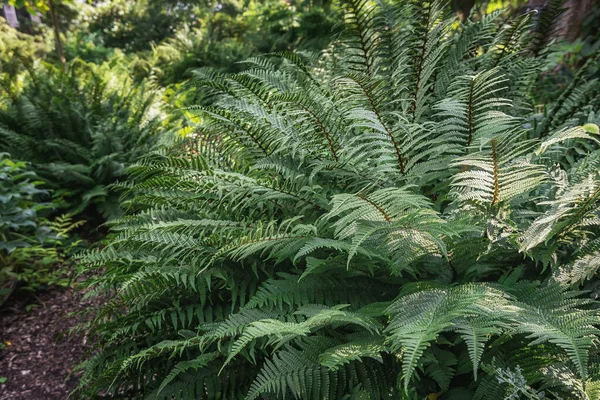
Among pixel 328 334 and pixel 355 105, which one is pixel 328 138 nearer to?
pixel 355 105

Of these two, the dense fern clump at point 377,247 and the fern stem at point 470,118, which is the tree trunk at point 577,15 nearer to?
the dense fern clump at point 377,247

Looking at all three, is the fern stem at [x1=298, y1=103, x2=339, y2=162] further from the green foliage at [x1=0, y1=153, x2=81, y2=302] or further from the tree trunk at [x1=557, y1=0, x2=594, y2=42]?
the tree trunk at [x1=557, y1=0, x2=594, y2=42]

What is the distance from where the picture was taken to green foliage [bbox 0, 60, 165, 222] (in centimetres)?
388

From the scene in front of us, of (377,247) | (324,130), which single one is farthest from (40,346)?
(377,247)

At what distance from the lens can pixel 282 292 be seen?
1.51 meters

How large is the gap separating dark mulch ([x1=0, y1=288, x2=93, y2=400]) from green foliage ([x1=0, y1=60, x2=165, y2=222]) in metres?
0.88

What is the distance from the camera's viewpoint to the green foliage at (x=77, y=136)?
12.7ft

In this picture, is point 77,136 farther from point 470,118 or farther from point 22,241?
point 470,118

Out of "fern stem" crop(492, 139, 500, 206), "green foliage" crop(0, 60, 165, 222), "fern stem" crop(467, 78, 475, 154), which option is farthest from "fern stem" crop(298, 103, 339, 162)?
"green foliage" crop(0, 60, 165, 222)

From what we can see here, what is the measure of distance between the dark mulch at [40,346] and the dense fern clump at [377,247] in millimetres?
691

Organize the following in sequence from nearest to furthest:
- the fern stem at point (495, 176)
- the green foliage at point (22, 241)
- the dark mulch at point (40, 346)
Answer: the fern stem at point (495, 176)
the dark mulch at point (40, 346)
the green foliage at point (22, 241)

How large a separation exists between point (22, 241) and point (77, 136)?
1.58 metres

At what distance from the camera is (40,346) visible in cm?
271

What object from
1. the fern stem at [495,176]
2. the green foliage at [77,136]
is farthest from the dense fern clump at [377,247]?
the green foliage at [77,136]
